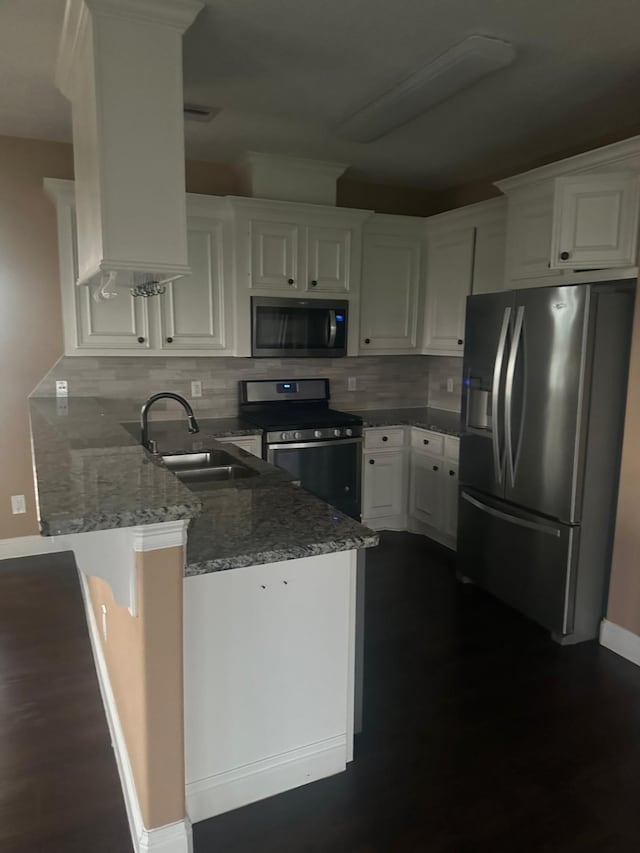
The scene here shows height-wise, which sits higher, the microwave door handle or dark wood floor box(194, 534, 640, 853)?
the microwave door handle

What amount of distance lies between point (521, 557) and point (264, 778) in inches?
71.4

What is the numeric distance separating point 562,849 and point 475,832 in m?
0.25

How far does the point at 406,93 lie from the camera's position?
277 cm

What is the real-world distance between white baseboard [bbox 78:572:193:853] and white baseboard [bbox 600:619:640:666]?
86.2 inches

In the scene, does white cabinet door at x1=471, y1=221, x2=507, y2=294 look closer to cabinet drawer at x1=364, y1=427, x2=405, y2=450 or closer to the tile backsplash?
the tile backsplash

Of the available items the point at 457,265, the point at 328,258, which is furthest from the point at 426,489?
the point at 328,258

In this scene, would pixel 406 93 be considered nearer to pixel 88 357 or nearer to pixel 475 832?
pixel 88 357

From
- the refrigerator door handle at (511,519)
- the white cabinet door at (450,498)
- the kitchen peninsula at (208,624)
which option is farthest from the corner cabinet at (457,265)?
the kitchen peninsula at (208,624)

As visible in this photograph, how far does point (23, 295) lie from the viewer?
3.79 meters

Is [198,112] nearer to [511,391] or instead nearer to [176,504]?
[511,391]

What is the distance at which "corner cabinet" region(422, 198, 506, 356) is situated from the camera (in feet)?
12.9

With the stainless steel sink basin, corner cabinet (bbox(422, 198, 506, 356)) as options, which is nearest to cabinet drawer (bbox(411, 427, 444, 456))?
corner cabinet (bbox(422, 198, 506, 356))

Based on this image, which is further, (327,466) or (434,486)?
(434,486)

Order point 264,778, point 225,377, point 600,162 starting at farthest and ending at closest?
point 225,377
point 600,162
point 264,778
